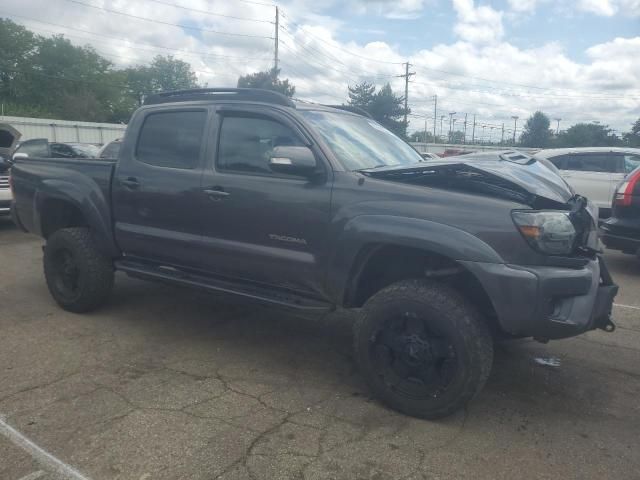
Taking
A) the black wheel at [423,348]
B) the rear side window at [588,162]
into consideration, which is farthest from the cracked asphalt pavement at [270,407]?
the rear side window at [588,162]

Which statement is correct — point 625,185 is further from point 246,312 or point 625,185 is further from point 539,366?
point 246,312

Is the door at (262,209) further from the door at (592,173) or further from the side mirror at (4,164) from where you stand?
the door at (592,173)

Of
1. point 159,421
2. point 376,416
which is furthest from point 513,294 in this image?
point 159,421

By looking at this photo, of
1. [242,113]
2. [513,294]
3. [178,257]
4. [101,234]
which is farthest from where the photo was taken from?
[101,234]

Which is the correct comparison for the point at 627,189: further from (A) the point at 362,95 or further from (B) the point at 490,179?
(A) the point at 362,95

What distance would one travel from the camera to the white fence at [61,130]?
102ft

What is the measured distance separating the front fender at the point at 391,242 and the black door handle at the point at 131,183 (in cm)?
188

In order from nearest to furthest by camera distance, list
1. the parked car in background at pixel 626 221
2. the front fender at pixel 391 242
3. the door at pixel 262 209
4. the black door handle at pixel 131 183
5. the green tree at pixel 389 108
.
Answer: the front fender at pixel 391 242 < the door at pixel 262 209 < the black door handle at pixel 131 183 < the parked car in background at pixel 626 221 < the green tree at pixel 389 108

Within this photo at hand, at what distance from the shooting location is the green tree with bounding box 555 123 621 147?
1806 inches

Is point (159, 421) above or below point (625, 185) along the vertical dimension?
below

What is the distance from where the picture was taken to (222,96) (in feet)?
13.6

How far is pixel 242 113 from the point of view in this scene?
3.95 meters

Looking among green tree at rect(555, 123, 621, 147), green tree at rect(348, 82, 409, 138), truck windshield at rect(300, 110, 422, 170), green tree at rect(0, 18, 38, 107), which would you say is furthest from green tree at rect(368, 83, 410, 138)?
truck windshield at rect(300, 110, 422, 170)

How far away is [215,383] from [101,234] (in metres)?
1.85
